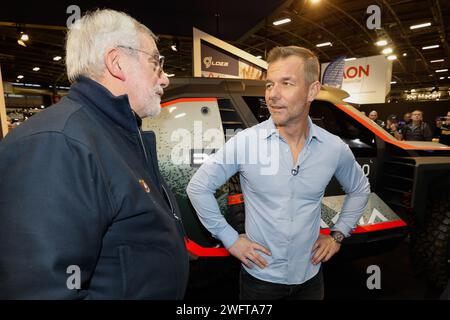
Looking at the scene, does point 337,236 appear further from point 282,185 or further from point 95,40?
point 95,40

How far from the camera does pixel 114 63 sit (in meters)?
0.96

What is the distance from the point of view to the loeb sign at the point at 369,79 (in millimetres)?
8852

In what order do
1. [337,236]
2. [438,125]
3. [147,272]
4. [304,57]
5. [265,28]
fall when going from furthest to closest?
[438,125]
[265,28]
[337,236]
[304,57]
[147,272]

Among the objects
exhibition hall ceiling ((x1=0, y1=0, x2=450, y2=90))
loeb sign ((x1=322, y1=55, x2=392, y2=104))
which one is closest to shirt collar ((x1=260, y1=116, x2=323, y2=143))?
exhibition hall ceiling ((x1=0, y1=0, x2=450, y2=90))

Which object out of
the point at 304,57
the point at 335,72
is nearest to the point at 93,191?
the point at 304,57

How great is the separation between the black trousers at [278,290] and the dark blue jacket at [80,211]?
64 cm

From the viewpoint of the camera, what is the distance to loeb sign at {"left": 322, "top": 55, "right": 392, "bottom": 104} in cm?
885

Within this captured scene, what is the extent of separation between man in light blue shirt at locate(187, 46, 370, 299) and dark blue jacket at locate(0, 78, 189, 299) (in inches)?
22.8

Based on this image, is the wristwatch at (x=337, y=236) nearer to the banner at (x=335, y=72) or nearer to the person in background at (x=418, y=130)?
the banner at (x=335, y=72)

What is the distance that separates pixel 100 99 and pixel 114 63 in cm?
17

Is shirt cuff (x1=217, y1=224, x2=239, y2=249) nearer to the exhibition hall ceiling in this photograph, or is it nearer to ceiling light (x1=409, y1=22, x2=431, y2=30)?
the exhibition hall ceiling

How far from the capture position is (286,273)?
4.50 feet

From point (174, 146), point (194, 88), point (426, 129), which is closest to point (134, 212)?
point (174, 146)

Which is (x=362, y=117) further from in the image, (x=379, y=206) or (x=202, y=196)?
(x=202, y=196)
